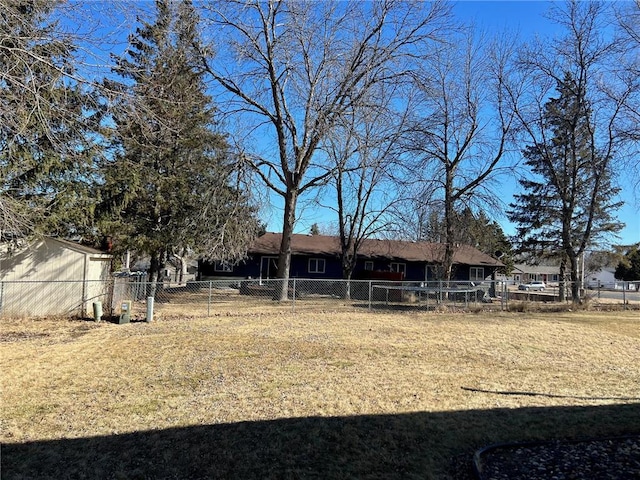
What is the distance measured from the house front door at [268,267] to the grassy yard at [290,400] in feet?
69.8

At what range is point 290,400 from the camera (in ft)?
18.4

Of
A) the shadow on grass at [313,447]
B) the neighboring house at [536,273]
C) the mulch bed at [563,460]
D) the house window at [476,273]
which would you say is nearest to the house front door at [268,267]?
the house window at [476,273]

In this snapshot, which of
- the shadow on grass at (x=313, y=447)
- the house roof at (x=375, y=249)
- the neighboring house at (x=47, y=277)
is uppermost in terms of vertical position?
the house roof at (x=375, y=249)

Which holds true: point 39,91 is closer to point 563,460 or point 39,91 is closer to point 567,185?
point 563,460

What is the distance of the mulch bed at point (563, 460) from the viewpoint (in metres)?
3.56

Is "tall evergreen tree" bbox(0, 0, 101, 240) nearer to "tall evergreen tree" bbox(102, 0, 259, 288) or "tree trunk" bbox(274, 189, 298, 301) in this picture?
"tall evergreen tree" bbox(102, 0, 259, 288)

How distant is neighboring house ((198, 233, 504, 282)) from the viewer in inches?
1256

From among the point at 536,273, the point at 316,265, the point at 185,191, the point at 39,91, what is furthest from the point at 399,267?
the point at 536,273

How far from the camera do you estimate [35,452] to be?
4.11m

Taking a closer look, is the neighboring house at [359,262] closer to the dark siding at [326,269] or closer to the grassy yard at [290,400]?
the dark siding at [326,269]

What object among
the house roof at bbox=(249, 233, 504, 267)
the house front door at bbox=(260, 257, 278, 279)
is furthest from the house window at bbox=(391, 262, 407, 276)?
the house front door at bbox=(260, 257, 278, 279)

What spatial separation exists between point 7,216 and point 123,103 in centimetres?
286

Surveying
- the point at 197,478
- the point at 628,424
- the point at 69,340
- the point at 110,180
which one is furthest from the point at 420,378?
the point at 110,180

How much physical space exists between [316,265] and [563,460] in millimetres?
29867
